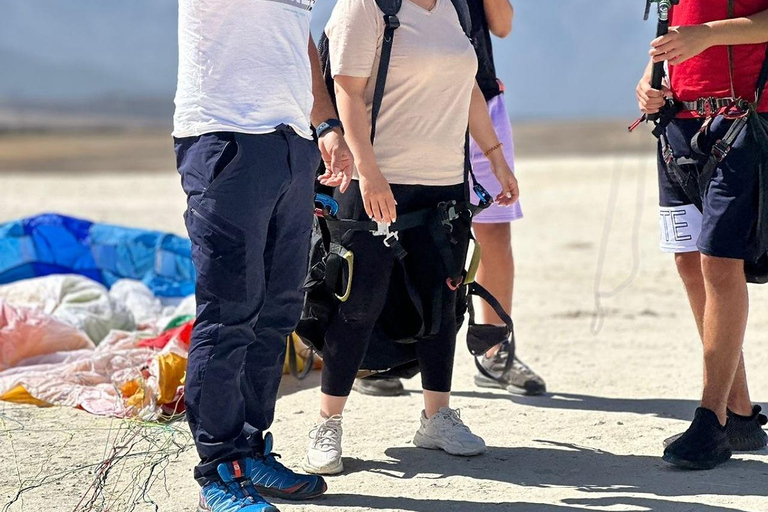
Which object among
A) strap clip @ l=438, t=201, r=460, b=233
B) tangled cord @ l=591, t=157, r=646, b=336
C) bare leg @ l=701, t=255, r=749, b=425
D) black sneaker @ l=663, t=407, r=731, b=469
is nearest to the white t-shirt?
strap clip @ l=438, t=201, r=460, b=233

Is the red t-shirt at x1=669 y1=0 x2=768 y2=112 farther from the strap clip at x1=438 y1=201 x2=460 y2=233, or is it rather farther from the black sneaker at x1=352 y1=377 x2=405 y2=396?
the black sneaker at x1=352 y1=377 x2=405 y2=396

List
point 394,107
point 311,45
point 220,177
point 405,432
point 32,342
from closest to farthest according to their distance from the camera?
point 220,177 → point 311,45 → point 394,107 → point 405,432 → point 32,342

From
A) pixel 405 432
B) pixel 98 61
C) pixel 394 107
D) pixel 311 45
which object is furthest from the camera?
pixel 98 61

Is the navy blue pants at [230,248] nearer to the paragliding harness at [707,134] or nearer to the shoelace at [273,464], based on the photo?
the shoelace at [273,464]

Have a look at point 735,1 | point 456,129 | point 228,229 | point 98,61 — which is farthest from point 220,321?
point 98,61

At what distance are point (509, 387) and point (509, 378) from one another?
4 cm

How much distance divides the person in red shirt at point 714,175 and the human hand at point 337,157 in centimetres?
113

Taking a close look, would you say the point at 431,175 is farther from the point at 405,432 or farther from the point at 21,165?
the point at 21,165

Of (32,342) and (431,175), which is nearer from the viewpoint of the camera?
(431,175)

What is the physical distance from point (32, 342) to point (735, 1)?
3629 mm

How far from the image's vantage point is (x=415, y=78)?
364 cm

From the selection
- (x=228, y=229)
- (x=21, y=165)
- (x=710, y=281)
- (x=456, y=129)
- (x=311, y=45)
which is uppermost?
(x=311, y=45)

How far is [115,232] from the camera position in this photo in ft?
21.8

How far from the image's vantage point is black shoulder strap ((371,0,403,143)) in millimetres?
3555
